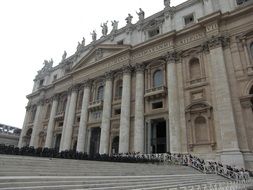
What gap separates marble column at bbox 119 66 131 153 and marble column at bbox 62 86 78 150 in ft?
30.3

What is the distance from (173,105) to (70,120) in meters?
15.6

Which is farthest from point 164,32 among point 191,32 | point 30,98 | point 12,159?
point 30,98

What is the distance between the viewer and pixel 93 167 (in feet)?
36.4

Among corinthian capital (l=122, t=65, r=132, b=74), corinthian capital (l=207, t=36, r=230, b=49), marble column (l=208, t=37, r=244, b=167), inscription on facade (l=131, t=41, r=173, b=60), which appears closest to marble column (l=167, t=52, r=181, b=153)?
inscription on facade (l=131, t=41, r=173, b=60)

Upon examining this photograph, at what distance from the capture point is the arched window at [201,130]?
65.5ft

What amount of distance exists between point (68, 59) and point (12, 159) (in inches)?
1245

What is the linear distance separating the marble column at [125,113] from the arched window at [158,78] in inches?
123

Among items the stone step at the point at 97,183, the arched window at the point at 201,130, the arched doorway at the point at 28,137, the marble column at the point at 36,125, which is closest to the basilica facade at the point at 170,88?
the arched window at the point at 201,130

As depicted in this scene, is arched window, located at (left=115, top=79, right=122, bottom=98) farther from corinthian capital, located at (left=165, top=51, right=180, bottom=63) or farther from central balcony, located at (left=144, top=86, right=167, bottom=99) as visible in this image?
corinthian capital, located at (left=165, top=51, right=180, bottom=63)

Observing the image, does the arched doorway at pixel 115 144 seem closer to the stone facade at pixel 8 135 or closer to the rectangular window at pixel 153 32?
the rectangular window at pixel 153 32

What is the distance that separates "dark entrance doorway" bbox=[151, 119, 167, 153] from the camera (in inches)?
901

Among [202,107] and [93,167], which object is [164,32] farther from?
[93,167]

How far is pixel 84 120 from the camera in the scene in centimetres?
2869

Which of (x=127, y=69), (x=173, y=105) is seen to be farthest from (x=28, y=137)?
(x=173, y=105)
